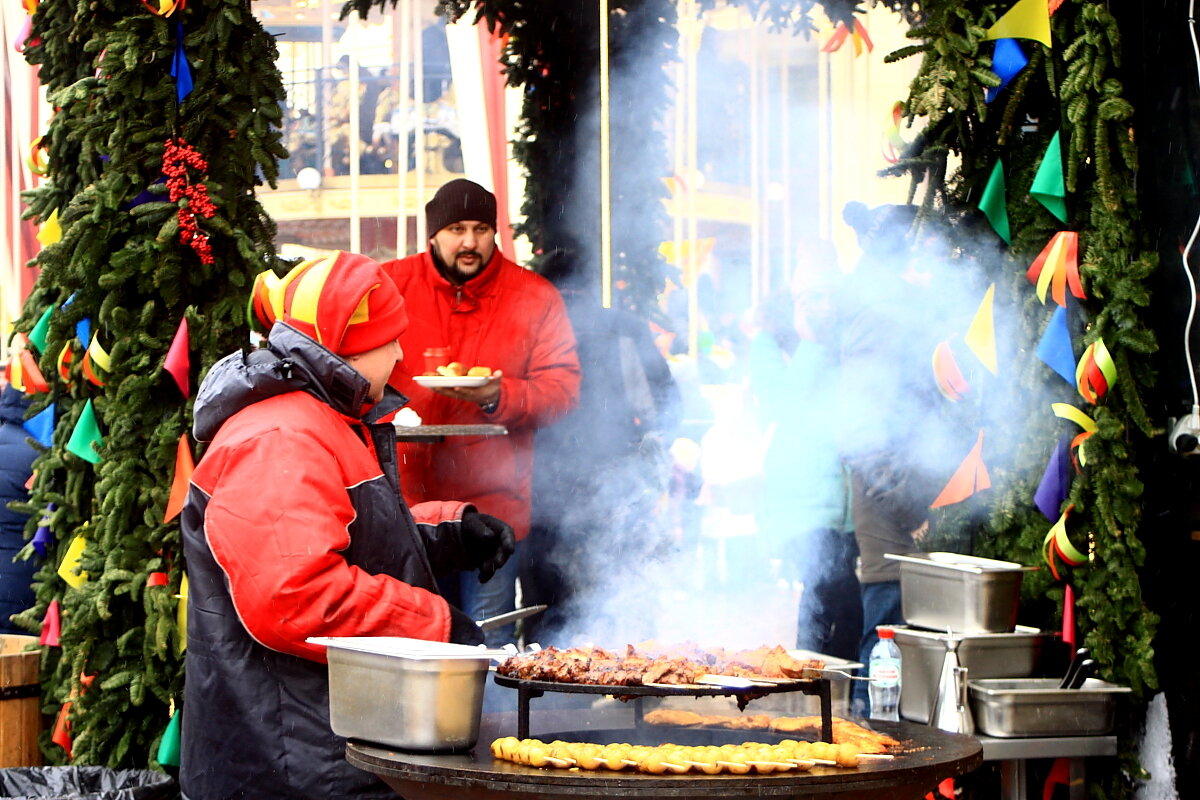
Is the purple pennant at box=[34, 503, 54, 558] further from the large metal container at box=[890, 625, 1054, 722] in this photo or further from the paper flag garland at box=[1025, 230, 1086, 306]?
the paper flag garland at box=[1025, 230, 1086, 306]

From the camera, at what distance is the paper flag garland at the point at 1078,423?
4277 millimetres

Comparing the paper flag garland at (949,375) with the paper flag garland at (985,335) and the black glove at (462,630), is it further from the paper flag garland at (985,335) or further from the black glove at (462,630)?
the black glove at (462,630)

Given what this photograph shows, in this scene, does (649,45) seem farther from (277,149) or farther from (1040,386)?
(1040,386)

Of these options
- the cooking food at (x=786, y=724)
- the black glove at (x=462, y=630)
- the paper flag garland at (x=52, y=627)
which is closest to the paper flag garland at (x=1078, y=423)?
the cooking food at (x=786, y=724)

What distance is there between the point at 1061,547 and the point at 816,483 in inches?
71.2

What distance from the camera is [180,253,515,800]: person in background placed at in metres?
2.87

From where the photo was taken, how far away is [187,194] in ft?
15.0

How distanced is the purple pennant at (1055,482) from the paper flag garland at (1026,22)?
4.32ft

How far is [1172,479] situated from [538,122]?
401cm

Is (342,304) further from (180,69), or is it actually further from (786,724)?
(180,69)

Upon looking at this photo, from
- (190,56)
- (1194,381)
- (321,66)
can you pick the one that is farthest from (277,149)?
(321,66)

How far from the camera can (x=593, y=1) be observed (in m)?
7.06

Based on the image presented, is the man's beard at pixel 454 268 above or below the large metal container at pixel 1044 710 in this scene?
above

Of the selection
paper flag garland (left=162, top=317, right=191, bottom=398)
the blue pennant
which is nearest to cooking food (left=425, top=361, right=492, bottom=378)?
paper flag garland (left=162, top=317, right=191, bottom=398)
